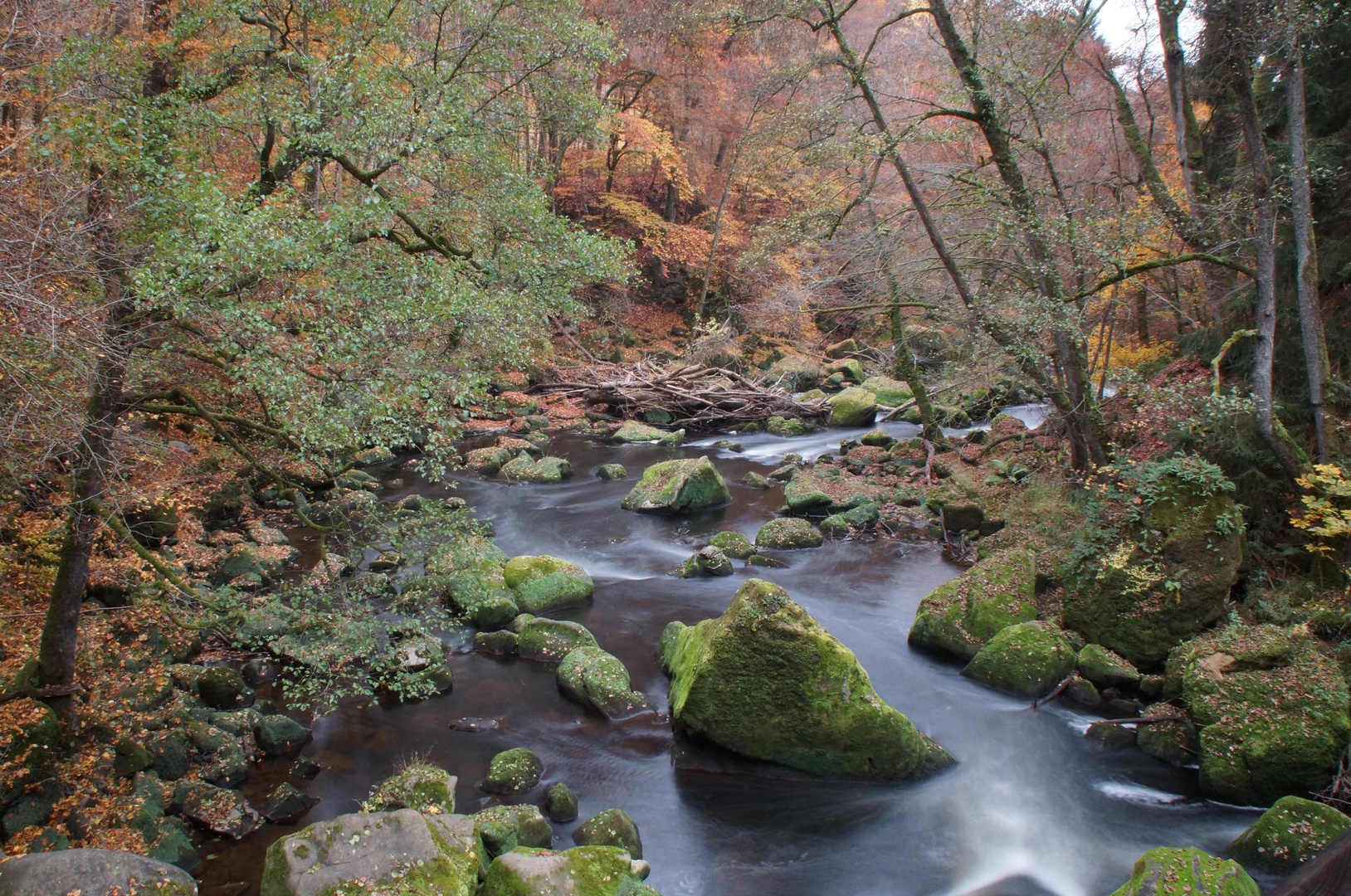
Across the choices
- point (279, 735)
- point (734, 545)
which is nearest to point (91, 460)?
point (279, 735)

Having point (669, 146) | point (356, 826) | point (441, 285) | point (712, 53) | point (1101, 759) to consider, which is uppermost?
point (712, 53)

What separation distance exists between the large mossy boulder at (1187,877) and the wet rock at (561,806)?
403 cm

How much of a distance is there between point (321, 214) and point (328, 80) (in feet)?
3.29

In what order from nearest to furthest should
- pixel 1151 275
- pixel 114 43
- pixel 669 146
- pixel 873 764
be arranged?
pixel 114 43
pixel 873 764
pixel 1151 275
pixel 669 146

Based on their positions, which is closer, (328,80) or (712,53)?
(328,80)

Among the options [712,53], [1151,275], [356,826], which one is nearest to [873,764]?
[356,826]

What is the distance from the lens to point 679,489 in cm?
1438

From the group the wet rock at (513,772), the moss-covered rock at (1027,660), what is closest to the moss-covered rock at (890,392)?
the moss-covered rock at (1027,660)

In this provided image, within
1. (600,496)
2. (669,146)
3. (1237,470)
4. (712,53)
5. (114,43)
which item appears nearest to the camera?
(114,43)

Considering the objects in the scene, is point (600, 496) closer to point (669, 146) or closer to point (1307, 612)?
point (1307, 612)

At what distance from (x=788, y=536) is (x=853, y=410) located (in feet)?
35.5

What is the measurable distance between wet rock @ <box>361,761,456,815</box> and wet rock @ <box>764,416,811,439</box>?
16734mm

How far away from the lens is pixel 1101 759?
22.9 feet

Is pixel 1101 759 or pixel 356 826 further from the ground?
pixel 356 826
